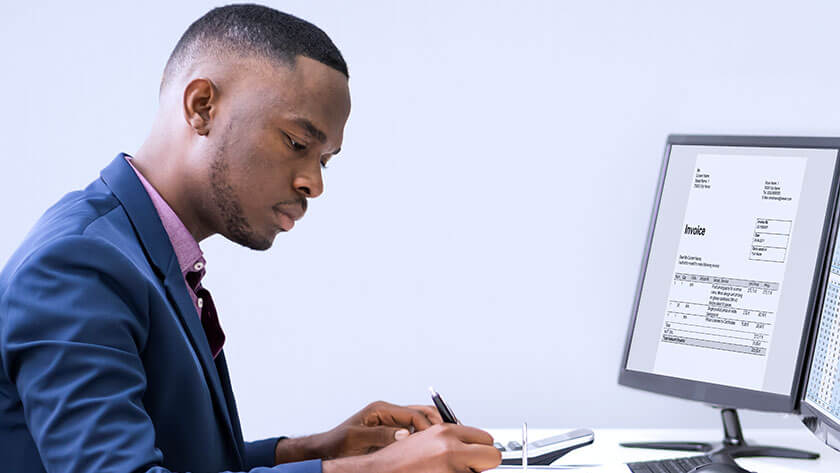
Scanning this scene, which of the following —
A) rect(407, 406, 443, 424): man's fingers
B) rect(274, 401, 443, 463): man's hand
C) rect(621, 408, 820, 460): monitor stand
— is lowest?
rect(274, 401, 443, 463): man's hand

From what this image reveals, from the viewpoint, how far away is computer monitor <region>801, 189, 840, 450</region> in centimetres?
117

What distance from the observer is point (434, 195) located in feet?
6.19

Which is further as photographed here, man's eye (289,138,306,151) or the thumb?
the thumb

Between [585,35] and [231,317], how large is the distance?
41.8 inches

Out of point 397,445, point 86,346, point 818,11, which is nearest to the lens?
point 86,346

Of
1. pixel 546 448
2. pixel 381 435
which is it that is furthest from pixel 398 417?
pixel 546 448

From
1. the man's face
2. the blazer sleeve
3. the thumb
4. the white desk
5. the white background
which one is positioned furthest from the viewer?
the white background

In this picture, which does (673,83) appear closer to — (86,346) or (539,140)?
(539,140)

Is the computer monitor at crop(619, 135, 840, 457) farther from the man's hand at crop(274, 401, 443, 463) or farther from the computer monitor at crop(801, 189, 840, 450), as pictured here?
the man's hand at crop(274, 401, 443, 463)

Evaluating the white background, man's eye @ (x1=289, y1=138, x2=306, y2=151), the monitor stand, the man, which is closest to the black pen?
the man

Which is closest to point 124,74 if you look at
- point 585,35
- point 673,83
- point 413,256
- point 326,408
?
point 413,256

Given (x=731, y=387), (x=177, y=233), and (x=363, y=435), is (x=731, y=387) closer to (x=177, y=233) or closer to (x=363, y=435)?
(x=363, y=435)

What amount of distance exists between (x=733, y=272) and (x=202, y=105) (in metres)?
0.94

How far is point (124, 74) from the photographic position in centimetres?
190
